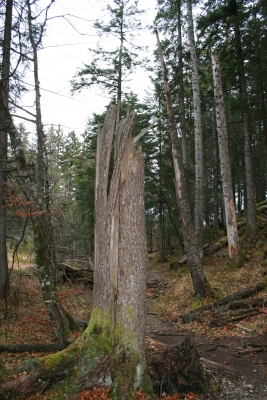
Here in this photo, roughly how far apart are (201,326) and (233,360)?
2.39 meters

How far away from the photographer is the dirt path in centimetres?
470

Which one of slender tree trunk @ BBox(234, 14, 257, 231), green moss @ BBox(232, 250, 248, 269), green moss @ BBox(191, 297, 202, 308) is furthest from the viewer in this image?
slender tree trunk @ BBox(234, 14, 257, 231)

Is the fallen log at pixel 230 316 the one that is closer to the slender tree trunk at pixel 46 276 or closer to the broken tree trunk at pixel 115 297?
the slender tree trunk at pixel 46 276

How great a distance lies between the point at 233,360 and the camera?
5.95m

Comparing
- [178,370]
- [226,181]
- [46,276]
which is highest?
[226,181]

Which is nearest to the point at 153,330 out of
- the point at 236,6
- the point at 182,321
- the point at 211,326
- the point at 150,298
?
the point at 182,321

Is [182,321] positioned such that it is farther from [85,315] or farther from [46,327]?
[46,327]

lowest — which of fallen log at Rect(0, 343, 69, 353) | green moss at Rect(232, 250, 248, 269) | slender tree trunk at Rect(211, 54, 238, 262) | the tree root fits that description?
fallen log at Rect(0, 343, 69, 353)

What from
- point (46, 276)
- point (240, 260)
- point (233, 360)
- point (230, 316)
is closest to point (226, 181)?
point (240, 260)

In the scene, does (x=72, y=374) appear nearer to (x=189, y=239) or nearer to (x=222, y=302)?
(x=222, y=302)

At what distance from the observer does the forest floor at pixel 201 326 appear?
5.13m

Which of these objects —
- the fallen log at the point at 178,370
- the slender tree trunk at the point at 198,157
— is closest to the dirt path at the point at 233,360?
the fallen log at the point at 178,370

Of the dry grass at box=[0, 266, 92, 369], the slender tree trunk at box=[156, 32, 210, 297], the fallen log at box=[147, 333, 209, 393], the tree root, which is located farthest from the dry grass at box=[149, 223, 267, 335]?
the tree root

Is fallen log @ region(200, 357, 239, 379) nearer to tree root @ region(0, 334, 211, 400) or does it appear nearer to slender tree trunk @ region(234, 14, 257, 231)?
tree root @ region(0, 334, 211, 400)
